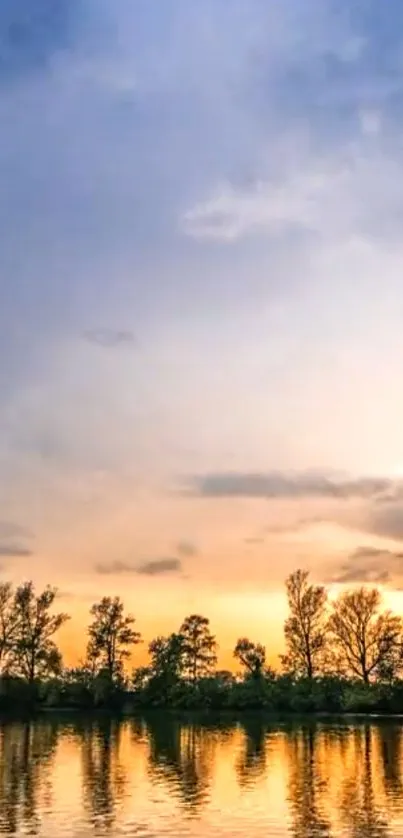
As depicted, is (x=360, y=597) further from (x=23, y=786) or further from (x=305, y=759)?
(x=23, y=786)

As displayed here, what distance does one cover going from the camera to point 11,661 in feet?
363

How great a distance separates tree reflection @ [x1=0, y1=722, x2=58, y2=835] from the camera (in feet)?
91.1

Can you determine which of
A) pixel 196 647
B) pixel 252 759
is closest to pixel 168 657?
pixel 196 647

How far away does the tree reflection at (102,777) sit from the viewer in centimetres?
2969

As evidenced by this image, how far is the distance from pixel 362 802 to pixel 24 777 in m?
15.5

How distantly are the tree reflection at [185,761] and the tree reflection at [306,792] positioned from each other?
3.46 m

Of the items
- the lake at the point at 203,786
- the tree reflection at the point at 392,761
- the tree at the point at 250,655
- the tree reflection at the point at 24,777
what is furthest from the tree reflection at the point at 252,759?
the tree at the point at 250,655

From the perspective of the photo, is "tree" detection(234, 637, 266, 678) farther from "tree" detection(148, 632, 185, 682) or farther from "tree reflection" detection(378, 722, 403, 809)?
"tree reflection" detection(378, 722, 403, 809)

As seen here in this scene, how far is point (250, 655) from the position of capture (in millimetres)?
129000

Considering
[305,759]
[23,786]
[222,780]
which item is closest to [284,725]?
[305,759]

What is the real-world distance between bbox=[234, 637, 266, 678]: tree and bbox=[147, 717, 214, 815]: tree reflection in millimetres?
44769

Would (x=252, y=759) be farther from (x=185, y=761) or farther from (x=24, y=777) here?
(x=24, y=777)

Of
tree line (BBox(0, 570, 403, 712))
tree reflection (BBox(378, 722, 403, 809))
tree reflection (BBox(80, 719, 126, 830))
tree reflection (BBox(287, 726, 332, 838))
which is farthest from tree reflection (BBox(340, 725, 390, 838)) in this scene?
tree line (BBox(0, 570, 403, 712))

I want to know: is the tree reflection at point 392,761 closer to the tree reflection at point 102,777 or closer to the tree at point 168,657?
the tree reflection at point 102,777
